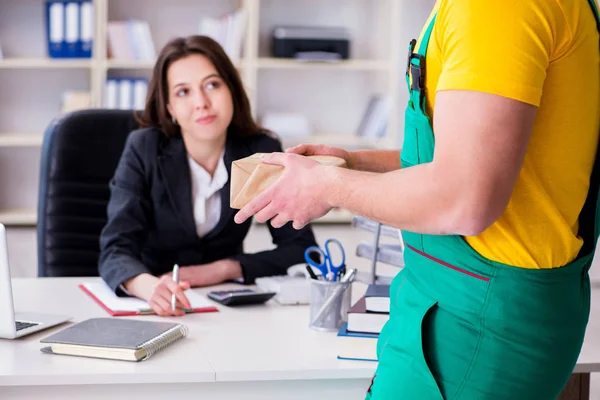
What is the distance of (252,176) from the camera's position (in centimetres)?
123

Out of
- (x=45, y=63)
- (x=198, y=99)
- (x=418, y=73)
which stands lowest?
(x=45, y=63)

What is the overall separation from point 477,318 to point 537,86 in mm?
313

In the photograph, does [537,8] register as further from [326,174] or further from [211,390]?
[211,390]

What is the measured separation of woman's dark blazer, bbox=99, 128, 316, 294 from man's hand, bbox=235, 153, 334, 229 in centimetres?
109

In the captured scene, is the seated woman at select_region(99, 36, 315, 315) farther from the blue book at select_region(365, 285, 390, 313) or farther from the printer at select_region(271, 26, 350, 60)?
the printer at select_region(271, 26, 350, 60)

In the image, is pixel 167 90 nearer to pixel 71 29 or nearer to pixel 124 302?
pixel 124 302

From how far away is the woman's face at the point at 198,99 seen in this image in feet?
8.00

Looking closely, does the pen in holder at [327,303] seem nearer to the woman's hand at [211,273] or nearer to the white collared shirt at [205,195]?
the woman's hand at [211,273]

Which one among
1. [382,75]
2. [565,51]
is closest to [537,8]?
[565,51]

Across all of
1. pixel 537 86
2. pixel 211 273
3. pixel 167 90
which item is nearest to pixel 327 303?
pixel 211 273

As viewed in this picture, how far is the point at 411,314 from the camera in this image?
46.6 inches

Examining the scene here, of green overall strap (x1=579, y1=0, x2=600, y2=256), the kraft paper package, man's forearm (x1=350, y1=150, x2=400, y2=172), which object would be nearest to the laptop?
the kraft paper package

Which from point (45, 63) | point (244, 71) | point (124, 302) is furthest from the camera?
point (244, 71)

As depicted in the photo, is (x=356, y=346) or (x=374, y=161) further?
(x=356, y=346)
